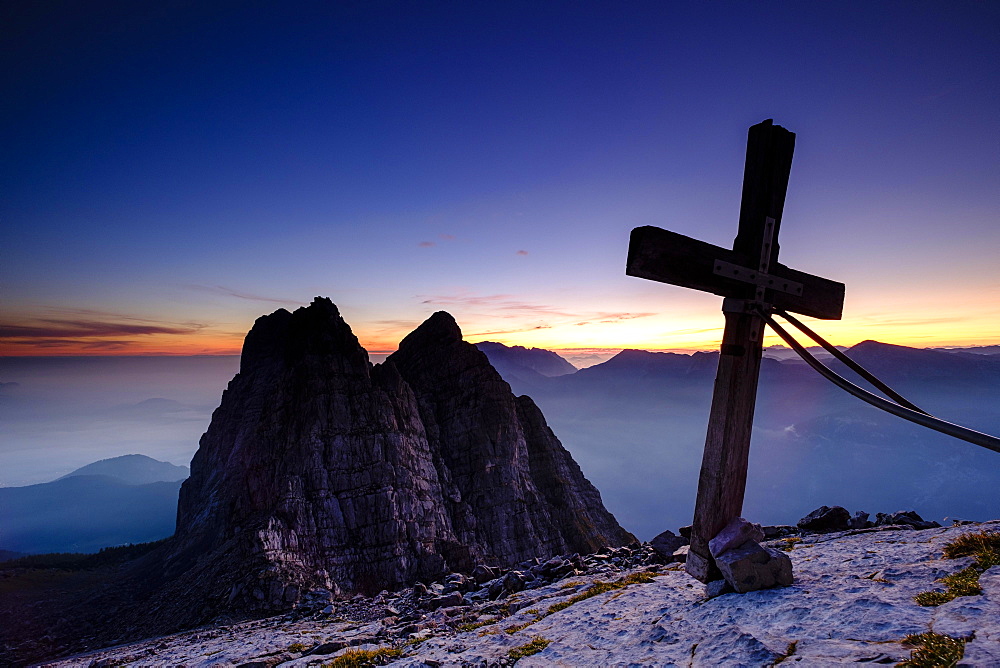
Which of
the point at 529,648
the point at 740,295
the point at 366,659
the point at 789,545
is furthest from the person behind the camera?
the point at 789,545

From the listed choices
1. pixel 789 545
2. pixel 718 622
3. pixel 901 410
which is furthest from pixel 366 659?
pixel 789 545

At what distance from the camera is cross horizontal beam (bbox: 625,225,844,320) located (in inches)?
280

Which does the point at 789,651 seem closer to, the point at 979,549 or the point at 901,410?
the point at 901,410

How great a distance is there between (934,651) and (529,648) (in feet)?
20.8

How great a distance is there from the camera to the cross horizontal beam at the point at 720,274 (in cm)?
712

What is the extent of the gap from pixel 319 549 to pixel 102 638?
15.2 metres

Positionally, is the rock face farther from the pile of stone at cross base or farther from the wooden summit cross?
the wooden summit cross

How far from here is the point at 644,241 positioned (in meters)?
7.02

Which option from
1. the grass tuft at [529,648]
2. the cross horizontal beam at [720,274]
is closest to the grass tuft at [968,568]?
the cross horizontal beam at [720,274]

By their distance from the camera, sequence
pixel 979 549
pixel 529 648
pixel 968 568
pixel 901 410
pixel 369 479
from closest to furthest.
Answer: pixel 901 410 → pixel 968 568 → pixel 979 549 → pixel 529 648 → pixel 369 479

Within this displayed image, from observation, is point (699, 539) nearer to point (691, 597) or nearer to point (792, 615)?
point (691, 597)

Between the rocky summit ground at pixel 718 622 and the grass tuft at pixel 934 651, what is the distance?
9 cm

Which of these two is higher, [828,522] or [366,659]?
[828,522]

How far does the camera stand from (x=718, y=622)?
6926 millimetres
